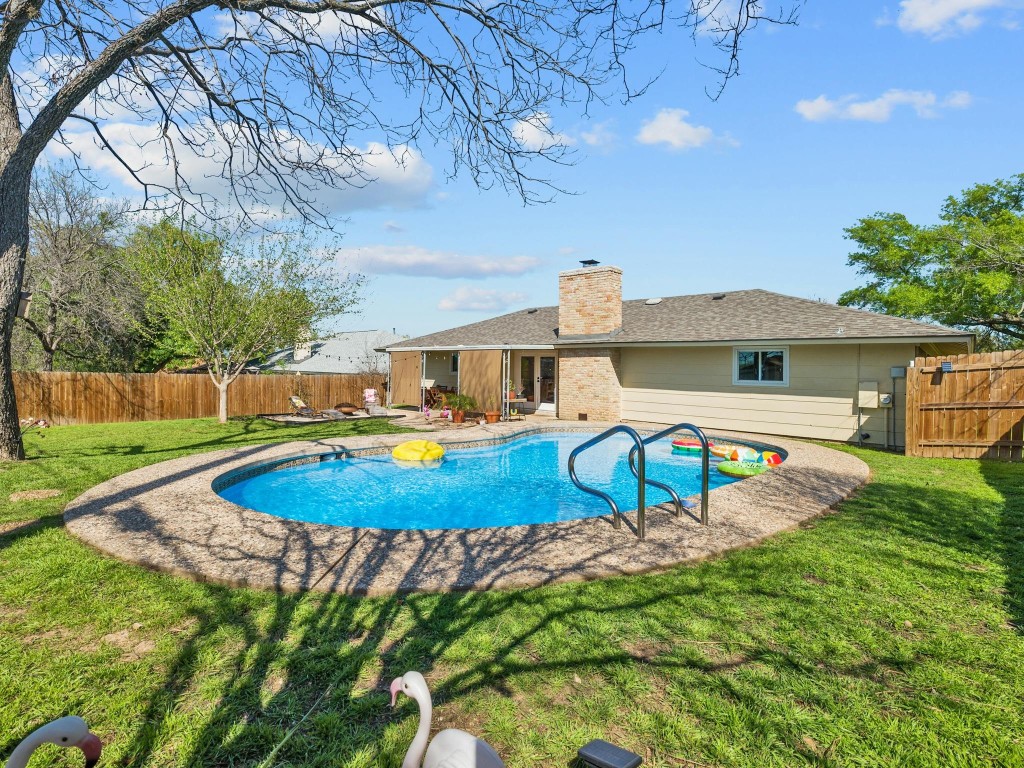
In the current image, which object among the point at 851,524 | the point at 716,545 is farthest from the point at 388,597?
the point at 851,524

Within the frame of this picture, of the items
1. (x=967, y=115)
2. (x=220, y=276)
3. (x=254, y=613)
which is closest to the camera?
(x=254, y=613)

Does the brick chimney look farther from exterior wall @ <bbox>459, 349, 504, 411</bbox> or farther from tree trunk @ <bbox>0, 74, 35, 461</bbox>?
tree trunk @ <bbox>0, 74, 35, 461</bbox>

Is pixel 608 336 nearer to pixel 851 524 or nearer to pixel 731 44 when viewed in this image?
pixel 851 524

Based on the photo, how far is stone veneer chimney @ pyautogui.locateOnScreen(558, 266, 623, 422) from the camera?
60.2ft

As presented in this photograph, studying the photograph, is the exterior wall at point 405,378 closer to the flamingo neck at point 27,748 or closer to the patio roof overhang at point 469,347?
the patio roof overhang at point 469,347

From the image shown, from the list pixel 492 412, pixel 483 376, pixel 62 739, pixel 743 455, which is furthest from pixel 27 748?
pixel 483 376

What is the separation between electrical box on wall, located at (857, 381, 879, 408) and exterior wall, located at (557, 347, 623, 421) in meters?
6.78

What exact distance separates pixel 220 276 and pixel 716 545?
17.2m

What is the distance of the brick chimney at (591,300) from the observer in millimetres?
18533

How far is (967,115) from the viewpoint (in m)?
14.2

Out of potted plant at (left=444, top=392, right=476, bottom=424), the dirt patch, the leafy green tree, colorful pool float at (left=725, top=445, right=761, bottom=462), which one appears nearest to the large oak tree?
the dirt patch

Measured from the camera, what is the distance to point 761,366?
15.5 meters

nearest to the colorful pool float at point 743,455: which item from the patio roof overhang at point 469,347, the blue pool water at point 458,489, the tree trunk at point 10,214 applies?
the blue pool water at point 458,489

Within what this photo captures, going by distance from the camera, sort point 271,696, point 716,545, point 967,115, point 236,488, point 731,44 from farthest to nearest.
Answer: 1. point 967,115
2. point 236,488
3. point 716,545
4. point 731,44
5. point 271,696
